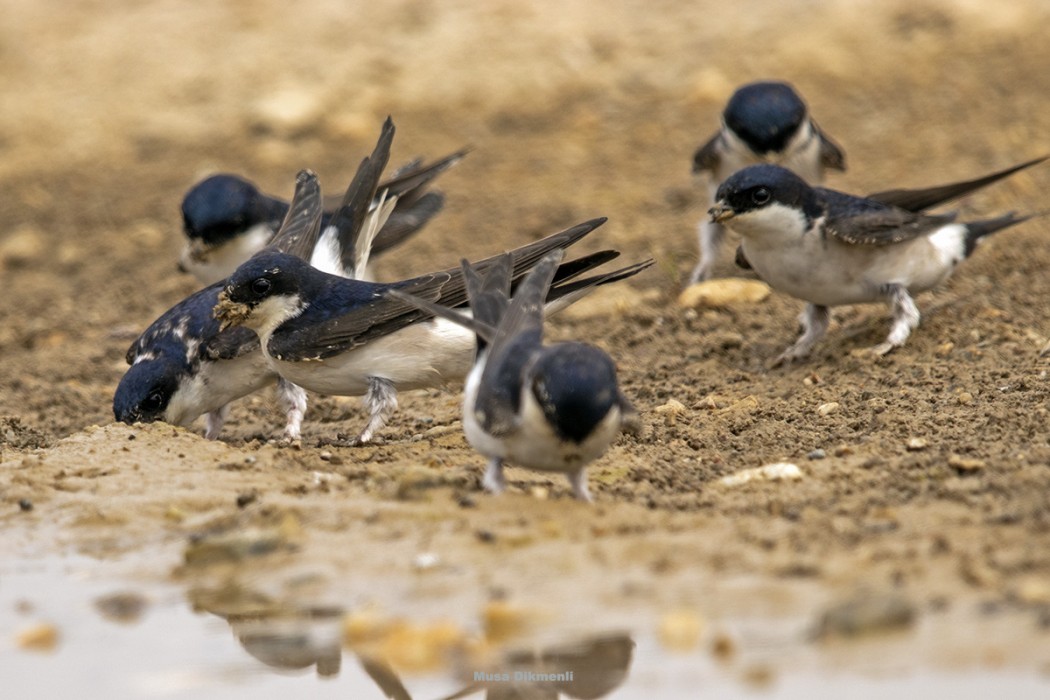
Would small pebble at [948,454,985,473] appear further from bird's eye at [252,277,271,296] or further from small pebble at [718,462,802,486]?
bird's eye at [252,277,271,296]

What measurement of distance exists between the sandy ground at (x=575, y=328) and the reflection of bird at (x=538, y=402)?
0.62ft

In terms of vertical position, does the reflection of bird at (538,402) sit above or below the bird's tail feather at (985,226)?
below

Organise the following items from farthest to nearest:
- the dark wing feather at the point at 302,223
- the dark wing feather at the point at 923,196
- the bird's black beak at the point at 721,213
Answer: the dark wing feather at the point at 923,196 → the dark wing feather at the point at 302,223 → the bird's black beak at the point at 721,213

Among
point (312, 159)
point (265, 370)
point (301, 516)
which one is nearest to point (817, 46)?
point (312, 159)

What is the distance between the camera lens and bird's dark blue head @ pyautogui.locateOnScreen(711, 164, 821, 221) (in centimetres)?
710

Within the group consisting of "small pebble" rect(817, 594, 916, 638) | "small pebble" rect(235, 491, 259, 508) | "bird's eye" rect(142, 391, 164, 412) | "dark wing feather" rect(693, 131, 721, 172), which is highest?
"dark wing feather" rect(693, 131, 721, 172)

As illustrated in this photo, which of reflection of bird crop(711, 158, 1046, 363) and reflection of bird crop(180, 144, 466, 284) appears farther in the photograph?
reflection of bird crop(180, 144, 466, 284)

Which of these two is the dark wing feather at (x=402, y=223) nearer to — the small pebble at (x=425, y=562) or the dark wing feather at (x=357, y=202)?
the dark wing feather at (x=357, y=202)

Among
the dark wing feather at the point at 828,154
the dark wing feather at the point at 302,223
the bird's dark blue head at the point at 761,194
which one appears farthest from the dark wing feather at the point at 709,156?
the dark wing feather at the point at 302,223

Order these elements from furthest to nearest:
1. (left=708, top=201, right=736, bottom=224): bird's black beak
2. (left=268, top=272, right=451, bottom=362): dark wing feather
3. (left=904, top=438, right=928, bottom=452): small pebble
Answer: (left=708, top=201, right=736, bottom=224): bird's black beak, (left=268, top=272, right=451, bottom=362): dark wing feather, (left=904, top=438, right=928, bottom=452): small pebble

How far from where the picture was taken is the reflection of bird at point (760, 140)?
28.3 feet

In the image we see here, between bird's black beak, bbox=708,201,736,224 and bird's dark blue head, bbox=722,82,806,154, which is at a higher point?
bird's dark blue head, bbox=722,82,806,154

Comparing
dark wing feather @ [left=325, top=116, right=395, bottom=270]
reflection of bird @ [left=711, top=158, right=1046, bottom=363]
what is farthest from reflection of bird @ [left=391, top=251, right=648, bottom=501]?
dark wing feather @ [left=325, top=116, right=395, bottom=270]

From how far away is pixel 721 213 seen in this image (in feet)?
23.3
